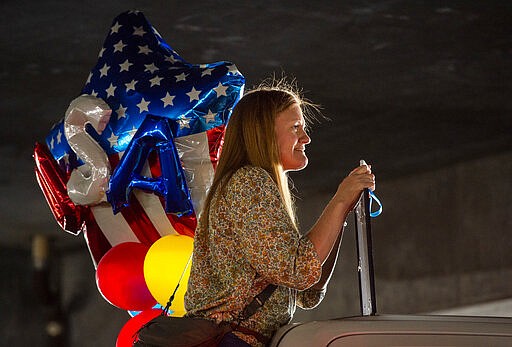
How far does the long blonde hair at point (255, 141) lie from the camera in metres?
1.51

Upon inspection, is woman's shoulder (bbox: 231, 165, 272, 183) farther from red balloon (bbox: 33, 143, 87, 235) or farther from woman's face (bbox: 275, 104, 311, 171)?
red balloon (bbox: 33, 143, 87, 235)

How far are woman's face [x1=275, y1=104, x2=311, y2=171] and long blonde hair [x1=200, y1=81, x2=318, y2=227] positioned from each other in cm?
1

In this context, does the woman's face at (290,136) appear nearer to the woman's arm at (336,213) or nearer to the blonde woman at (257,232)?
the blonde woman at (257,232)

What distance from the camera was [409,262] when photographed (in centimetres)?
686

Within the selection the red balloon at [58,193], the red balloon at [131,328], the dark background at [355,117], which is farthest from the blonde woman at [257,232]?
the dark background at [355,117]

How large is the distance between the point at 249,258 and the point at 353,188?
0.69ft

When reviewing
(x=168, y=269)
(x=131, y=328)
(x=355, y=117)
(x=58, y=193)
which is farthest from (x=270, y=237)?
(x=355, y=117)

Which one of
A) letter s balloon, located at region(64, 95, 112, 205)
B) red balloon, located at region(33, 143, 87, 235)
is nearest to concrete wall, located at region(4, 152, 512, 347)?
red balloon, located at region(33, 143, 87, 235)

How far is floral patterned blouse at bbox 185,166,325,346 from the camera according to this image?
141cm

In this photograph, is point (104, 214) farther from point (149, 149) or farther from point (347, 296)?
point (347, 296)

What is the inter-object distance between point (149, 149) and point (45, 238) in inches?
192

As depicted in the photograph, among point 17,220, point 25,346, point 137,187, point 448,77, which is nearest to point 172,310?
point 137,187

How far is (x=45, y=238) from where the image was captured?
6.86 metres

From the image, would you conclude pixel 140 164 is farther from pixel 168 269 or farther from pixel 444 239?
pixel 444 239
